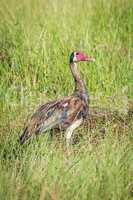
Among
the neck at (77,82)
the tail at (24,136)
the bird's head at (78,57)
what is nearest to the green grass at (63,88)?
the tail at (24,136)

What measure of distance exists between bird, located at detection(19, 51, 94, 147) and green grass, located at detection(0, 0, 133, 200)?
123mm

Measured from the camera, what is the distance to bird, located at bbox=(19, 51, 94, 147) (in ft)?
20.5

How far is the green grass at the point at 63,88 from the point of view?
4684 millimetres

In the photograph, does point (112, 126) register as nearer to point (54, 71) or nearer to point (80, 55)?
point (80, 55)

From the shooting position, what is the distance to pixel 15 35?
325 inches

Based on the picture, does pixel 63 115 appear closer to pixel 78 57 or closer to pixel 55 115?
pixel 55 115

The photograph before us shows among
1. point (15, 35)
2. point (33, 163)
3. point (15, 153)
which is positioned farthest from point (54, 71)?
point (33, 163)

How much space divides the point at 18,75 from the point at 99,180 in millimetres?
3285

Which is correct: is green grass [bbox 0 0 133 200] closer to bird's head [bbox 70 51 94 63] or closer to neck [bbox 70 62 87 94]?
neck [bbox 70 62 87 94]

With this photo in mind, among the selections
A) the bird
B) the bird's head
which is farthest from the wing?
the bird's head

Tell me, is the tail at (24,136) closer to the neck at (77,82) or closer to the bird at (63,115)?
the bird at (63,115)

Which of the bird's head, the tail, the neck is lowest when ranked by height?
the tail

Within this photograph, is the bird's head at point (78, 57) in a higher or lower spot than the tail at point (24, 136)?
higher

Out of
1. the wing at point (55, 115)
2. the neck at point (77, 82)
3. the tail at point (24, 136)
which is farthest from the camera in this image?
the neck at point (77, 82)
